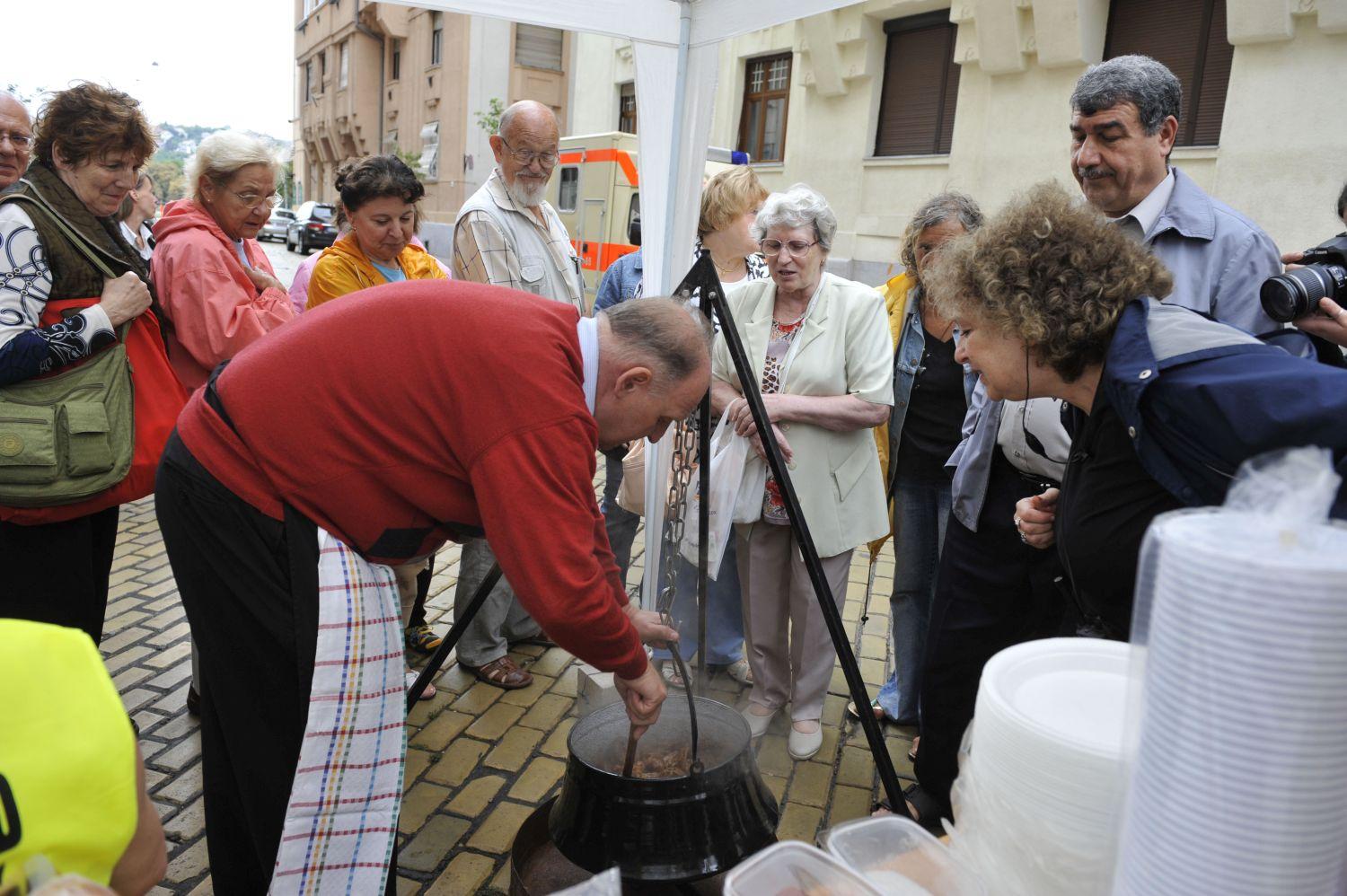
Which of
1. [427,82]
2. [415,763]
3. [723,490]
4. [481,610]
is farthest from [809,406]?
[427,82]

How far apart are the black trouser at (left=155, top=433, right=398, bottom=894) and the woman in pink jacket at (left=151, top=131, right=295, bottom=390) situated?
43.3 inches

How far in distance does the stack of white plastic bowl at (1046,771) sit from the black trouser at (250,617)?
142 cm

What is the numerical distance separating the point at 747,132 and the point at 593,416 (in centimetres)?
1464

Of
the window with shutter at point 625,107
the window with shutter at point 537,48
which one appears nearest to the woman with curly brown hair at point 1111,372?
the window with shutter at point 625,107

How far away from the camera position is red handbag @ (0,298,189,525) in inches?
109

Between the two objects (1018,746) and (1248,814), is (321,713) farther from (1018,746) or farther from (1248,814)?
(1248,814)

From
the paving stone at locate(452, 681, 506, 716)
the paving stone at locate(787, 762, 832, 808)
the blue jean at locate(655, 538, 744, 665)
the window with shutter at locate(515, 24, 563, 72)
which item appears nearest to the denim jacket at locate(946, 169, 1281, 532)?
the paving stone at locate(787, 762, 832, 808)

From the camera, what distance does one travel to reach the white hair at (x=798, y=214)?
10.8ft

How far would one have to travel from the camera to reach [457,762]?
336 centimetres

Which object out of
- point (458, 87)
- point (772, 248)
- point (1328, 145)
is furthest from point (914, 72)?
point (458, 87)

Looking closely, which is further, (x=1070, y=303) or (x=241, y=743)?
(x=241, y=743)

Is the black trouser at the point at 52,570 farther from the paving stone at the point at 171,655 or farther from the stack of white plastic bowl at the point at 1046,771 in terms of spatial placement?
the stack of white plastic bowl at the point at 1046,771

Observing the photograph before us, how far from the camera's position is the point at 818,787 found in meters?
3.29

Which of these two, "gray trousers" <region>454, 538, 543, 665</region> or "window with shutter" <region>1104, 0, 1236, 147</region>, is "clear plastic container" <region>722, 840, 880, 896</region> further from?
"window with shutter" <region>1104, 0, 1236, 147</region>
